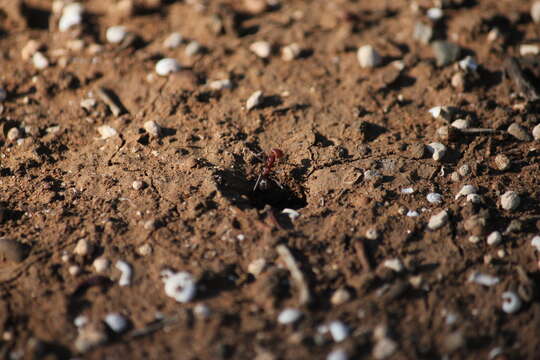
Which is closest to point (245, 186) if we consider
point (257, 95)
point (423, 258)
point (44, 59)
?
point (257, 95)

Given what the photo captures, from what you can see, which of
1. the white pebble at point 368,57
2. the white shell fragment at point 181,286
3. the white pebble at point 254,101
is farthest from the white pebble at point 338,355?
the white pebble at point 368,57

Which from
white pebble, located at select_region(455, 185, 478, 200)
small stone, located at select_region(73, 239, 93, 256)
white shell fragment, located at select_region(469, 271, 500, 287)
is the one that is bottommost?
white shell fragment, located at select_region(469, 271, 500, 287)

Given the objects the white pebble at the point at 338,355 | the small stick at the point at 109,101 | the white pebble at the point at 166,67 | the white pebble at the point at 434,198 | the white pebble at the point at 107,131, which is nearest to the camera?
the white pebble at the point at 338,355

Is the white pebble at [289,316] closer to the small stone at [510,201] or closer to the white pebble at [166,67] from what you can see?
the small stone at [510,201]

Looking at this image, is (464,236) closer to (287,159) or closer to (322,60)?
(287,159)

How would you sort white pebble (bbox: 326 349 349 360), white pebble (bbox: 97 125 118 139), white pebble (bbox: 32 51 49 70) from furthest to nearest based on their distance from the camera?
white pebble (bbox: 32 51 49 70) < white pebble (bbox: 97 125 118 139) < white pebble (bbox: 326 349 349 360)

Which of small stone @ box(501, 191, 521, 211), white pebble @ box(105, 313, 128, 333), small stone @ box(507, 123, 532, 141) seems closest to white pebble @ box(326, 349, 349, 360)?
white pebble @ box(105, 313, 128, 333)

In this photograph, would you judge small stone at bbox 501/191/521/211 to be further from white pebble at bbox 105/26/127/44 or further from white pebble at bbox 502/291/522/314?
white pebble at bbox 105/26/127/44
